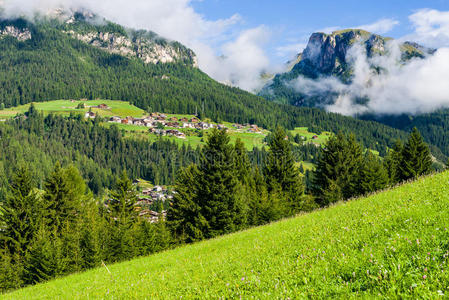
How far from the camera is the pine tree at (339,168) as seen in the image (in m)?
51.1

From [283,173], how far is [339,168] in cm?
1086

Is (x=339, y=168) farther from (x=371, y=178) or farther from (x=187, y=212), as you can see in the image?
(x=187, y=212)

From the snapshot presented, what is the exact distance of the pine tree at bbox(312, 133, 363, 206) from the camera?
51.1 meters

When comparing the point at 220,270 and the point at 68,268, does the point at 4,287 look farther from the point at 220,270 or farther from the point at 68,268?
the point at 220,270

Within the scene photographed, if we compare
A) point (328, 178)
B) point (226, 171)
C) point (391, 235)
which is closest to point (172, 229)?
point (226, 171)

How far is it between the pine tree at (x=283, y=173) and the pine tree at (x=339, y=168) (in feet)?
13.5

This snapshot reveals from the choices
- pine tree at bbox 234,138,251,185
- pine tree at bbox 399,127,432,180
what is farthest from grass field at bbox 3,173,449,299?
pine tree at bbox 399,127,432,180

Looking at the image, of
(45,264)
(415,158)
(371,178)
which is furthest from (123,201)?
(415,158)

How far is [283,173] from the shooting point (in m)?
53.3

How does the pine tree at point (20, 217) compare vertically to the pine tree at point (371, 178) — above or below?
below

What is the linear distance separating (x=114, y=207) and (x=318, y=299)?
55.4 metres

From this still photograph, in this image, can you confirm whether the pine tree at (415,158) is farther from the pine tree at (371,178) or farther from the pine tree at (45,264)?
the pine tree at (45,264)

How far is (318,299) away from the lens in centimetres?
487

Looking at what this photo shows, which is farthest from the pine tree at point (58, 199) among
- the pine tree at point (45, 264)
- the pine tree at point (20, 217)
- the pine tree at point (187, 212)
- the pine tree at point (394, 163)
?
the pine tree at point (394, 163)
